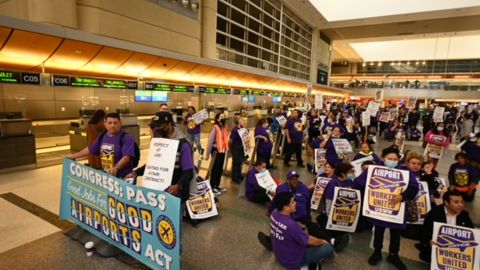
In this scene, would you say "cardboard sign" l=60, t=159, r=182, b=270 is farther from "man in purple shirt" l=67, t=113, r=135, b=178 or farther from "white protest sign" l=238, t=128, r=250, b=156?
"white protest sign" l=238, t=128, r=250, b=156

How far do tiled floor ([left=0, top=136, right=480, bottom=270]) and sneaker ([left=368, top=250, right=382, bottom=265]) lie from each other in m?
0.06

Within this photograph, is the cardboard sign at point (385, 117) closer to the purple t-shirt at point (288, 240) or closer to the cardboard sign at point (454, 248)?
the cardboard sign at point (454, 248)

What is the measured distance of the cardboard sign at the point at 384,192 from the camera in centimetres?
334

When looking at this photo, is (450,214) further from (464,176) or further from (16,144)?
(16,144)

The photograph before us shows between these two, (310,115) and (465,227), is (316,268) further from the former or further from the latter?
(310,115)

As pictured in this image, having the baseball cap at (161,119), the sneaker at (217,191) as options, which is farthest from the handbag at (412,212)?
the baseball cap at (161,119)

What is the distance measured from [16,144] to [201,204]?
5749 mm

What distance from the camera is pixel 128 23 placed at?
10.6 meters

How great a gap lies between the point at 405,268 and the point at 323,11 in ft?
85.9

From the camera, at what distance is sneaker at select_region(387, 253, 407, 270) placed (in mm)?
3436

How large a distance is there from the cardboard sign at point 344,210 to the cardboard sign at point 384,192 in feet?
1.66

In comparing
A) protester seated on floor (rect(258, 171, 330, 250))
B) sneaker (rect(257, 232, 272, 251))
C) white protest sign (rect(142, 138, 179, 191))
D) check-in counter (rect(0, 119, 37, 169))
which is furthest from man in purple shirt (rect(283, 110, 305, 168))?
check-in counter (rect(0, 119, 37, 169))

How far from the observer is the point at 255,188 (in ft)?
18.1

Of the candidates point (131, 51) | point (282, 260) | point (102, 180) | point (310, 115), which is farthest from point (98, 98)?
point (282, 260)
